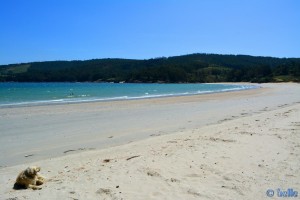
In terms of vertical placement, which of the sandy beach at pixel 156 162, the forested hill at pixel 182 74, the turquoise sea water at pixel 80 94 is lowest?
the turquoise sea water at pixel 80 94

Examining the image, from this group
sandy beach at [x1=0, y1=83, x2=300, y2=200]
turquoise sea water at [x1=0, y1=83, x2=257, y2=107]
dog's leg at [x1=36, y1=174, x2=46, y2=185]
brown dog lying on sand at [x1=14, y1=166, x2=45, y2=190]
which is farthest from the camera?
turquoise sea water at [x1=0, y1=83, x2=257, y2=107]

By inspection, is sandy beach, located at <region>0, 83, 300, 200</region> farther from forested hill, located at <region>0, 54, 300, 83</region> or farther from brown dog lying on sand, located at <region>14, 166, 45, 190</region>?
forested hill, located at <region>0, 54, 300, 83</region>

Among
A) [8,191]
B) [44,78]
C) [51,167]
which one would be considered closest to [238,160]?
[51,167]

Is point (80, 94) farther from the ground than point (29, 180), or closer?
closer

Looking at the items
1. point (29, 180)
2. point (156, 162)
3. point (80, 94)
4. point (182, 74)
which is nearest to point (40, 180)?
point (29, 180)

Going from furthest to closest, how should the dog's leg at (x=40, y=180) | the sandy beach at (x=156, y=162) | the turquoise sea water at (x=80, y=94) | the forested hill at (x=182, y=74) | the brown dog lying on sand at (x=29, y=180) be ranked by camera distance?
1. the forested hill at (x=182, y=74)
2. the turquoise sea water at (x=80, y=94)
3. the dog's leg at (x=40, y=180)
4. the brown dog lying on sand at (x=29, y=180)
5. the sandy beach at (x=156, y=162)

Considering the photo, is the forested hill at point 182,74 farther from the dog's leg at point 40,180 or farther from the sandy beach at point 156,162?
the dog's leg at point 40,180

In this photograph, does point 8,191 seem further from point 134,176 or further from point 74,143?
point 74,143

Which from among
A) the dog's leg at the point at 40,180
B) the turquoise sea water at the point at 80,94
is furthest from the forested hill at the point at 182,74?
the dog's leg at the point at 40,180

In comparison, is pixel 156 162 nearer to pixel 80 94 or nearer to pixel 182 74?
pixel 80 94

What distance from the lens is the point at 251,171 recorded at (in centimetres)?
618

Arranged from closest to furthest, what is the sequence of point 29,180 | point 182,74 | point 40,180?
point 29,180
point 40,180
point 182,74

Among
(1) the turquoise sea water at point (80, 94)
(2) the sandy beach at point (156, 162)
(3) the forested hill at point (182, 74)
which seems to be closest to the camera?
(2) the sandy beach at point (156, 162)

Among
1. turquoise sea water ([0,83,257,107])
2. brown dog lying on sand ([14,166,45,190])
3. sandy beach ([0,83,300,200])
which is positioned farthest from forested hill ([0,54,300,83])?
brown dog lying on sand ([14,166,45,190])
